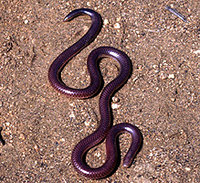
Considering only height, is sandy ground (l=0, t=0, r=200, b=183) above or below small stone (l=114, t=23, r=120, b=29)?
below

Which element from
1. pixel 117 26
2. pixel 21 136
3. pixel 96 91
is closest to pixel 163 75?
pixel 96 91

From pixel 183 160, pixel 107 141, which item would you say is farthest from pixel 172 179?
pixel 107 141

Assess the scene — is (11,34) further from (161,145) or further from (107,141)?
(161,145)

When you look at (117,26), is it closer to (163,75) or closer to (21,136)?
(163,75)

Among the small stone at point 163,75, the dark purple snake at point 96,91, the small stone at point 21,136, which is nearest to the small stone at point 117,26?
the dark purple snake at point 96,91

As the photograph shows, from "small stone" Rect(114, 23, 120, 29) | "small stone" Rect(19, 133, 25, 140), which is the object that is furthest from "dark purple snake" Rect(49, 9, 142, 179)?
"small stone" Rect(19, 133, 25, 140)

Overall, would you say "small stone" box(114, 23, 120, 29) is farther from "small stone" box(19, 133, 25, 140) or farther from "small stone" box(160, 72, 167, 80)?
"small stone" box(19, 133, 25, 140)
